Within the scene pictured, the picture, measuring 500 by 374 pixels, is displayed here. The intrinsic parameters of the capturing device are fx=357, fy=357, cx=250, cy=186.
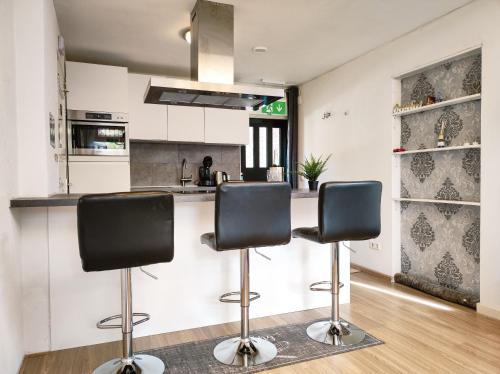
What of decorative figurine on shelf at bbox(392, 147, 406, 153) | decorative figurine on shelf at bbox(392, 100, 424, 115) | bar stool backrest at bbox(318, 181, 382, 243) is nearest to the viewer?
bar stool backrest at bbox(318, 181, 382, 243)

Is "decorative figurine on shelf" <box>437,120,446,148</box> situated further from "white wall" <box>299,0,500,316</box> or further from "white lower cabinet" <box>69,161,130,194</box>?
"white lower cabinet" <box>69,161,130,194</box>

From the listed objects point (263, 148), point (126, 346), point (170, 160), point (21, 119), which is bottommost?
point (126, 346)

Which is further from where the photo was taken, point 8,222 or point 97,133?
point 97,133

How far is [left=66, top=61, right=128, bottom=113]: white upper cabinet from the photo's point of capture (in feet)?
12.6

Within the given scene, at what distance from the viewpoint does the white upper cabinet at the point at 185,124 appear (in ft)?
14.8

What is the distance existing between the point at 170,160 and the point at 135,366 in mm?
3197

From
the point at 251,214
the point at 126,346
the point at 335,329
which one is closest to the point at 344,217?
the point at 251,214

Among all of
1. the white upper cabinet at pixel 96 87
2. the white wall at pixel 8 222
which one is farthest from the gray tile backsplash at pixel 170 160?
the white wall at pixel 8 222

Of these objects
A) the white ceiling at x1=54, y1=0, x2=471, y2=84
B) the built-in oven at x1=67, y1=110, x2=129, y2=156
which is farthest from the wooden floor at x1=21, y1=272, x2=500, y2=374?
the white ceiling at x1=54, y1=0, x2=471, y2=84

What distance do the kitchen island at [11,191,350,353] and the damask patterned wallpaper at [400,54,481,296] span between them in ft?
3.29

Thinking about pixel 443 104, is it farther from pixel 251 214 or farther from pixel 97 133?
pixel 97 133

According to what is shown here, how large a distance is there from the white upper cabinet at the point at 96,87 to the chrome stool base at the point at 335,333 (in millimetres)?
3085

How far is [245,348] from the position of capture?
222cm

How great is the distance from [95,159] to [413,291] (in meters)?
3.57
